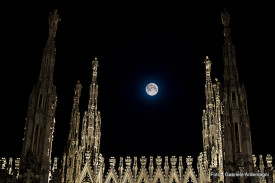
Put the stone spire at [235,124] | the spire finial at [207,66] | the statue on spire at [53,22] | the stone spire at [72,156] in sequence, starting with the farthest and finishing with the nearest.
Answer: the spire finial at [207,66]
the stone spire at [72,156]
the statue on spire at [53,22]
the stone spire at [235,124]

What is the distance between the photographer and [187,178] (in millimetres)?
20266

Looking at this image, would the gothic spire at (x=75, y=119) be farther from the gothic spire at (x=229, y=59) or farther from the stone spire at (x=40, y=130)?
the gothic spire at (x=229, y=59)

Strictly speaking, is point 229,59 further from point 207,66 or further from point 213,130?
point 207,66

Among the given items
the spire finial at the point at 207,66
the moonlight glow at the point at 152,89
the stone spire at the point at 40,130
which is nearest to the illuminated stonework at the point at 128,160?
the stone spire at the point at 40,130

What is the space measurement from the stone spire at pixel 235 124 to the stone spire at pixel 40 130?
7.34 meters

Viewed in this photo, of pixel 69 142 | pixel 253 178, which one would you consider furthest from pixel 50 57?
pixel 253 178

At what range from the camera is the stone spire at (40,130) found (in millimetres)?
16812

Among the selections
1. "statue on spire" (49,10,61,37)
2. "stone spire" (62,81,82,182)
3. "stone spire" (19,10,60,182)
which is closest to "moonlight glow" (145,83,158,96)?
"stone spire" (62,81,82,182)

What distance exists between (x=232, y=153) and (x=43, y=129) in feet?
25.6

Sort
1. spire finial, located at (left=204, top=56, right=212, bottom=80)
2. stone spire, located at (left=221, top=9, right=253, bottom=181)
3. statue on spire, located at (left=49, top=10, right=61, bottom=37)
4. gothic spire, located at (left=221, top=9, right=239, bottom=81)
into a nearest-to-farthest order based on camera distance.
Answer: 1. stone spire, located at (left=221, top=9, right=253, bottom=181)
2. gothic spire, located at (left=221, top=9, right=239, bottom=81)
3. statue on spire, located at (left=49, top=10, right=61, bottom=37)
4. spire finial, located at (left=204, top=56, right=212, bottom=80)

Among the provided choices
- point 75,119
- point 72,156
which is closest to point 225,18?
point 75,119

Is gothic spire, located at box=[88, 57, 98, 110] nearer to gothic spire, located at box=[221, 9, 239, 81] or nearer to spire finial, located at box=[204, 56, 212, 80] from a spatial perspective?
spire finial, located at box=[204, 56, 212, 80]

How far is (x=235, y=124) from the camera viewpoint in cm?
1755

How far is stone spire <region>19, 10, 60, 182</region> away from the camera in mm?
16812
